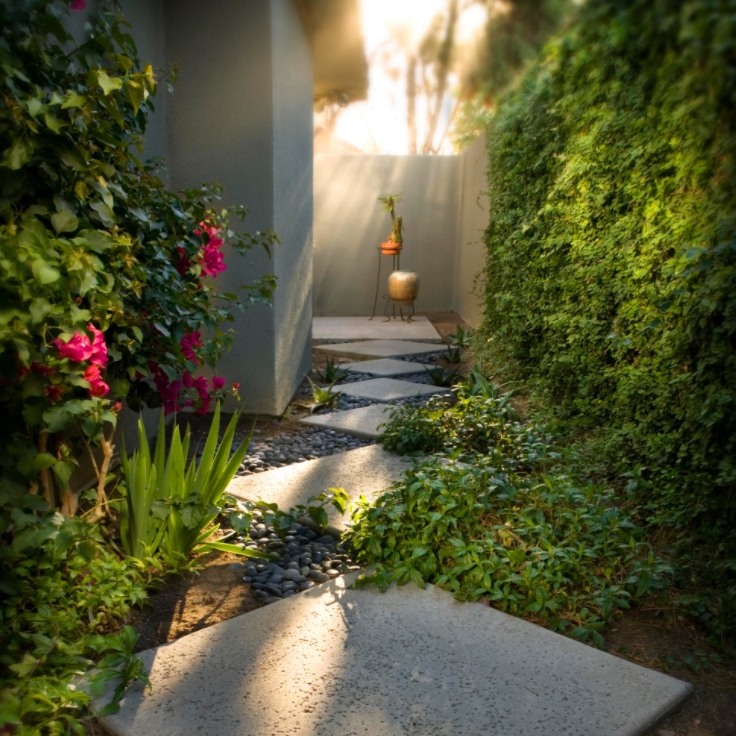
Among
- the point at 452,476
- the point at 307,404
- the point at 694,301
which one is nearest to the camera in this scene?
the point at 694,301

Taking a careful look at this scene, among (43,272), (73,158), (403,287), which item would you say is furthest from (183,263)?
(403,287)

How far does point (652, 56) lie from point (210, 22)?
4.14 metres

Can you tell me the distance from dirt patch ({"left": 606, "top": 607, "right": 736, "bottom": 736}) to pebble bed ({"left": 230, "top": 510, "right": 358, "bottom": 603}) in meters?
0.92

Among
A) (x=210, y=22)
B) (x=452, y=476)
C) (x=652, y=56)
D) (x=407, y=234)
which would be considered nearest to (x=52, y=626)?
(x=452, y=476)

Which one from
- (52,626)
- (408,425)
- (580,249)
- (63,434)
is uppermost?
(580,249)

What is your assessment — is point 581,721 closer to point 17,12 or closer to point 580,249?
point 17,12

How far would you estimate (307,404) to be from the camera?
185 inches

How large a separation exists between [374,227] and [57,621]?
356 inches

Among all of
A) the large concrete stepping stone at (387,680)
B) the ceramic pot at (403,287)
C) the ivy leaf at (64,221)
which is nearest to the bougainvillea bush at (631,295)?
the large concrete stepping stone at (387,680)

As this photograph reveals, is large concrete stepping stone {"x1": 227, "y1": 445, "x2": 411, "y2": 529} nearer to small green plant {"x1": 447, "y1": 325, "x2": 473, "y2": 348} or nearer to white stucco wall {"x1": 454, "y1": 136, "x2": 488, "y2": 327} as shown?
small green plant {"x1": 447, "y1": 325, "x2": 473, "y2": 348}

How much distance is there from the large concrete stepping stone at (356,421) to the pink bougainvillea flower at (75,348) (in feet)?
7.80

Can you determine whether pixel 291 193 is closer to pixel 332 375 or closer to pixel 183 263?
pixel 332 375

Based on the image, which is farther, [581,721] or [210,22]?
[210,22]

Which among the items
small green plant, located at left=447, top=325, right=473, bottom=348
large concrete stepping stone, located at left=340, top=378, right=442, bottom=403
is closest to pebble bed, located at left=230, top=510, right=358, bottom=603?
large concrete stepping stone, located at left=340, top=378, right=442, bottom=403
